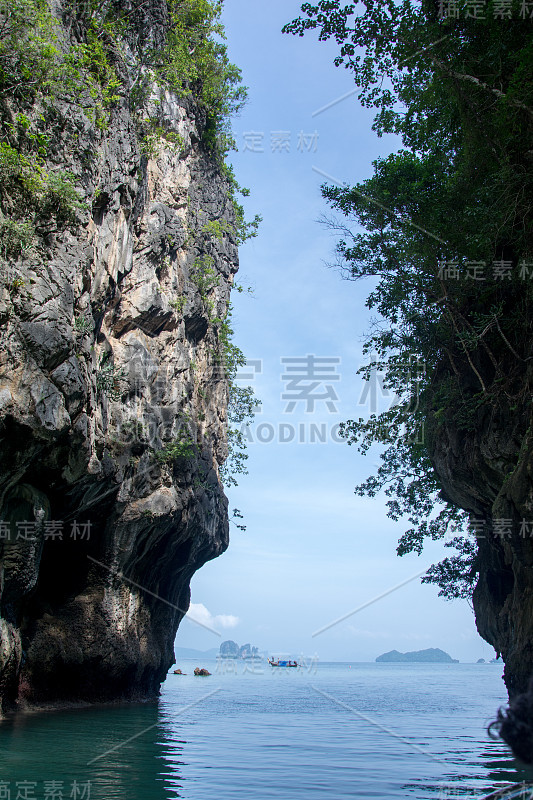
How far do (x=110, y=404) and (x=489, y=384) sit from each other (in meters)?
9.73

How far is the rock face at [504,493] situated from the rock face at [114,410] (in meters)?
8.00

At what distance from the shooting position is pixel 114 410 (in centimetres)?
1582

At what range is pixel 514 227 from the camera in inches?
518

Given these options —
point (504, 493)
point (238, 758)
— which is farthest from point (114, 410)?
point (504, 493)

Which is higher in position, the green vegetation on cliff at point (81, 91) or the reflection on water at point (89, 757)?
the green vegetation on cliff at point (81, 91)

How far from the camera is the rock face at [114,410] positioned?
37.2 feet

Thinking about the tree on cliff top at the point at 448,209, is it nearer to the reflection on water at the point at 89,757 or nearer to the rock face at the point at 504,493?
the rock face at the point at 504,493

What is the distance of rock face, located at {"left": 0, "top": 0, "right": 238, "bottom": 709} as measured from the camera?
446 inches

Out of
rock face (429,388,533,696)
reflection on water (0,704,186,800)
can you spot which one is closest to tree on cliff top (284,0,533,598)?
rock face (429,388,533,696)

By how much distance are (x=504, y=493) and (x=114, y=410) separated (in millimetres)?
9795

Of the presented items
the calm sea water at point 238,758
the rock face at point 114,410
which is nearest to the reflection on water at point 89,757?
the calm sea water at point 238,758

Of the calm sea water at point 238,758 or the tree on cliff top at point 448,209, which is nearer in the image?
the calm sea water at point 238,758

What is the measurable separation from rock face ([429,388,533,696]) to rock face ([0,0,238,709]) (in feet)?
26.2

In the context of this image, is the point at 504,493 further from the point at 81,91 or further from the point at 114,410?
the point at 81,91
